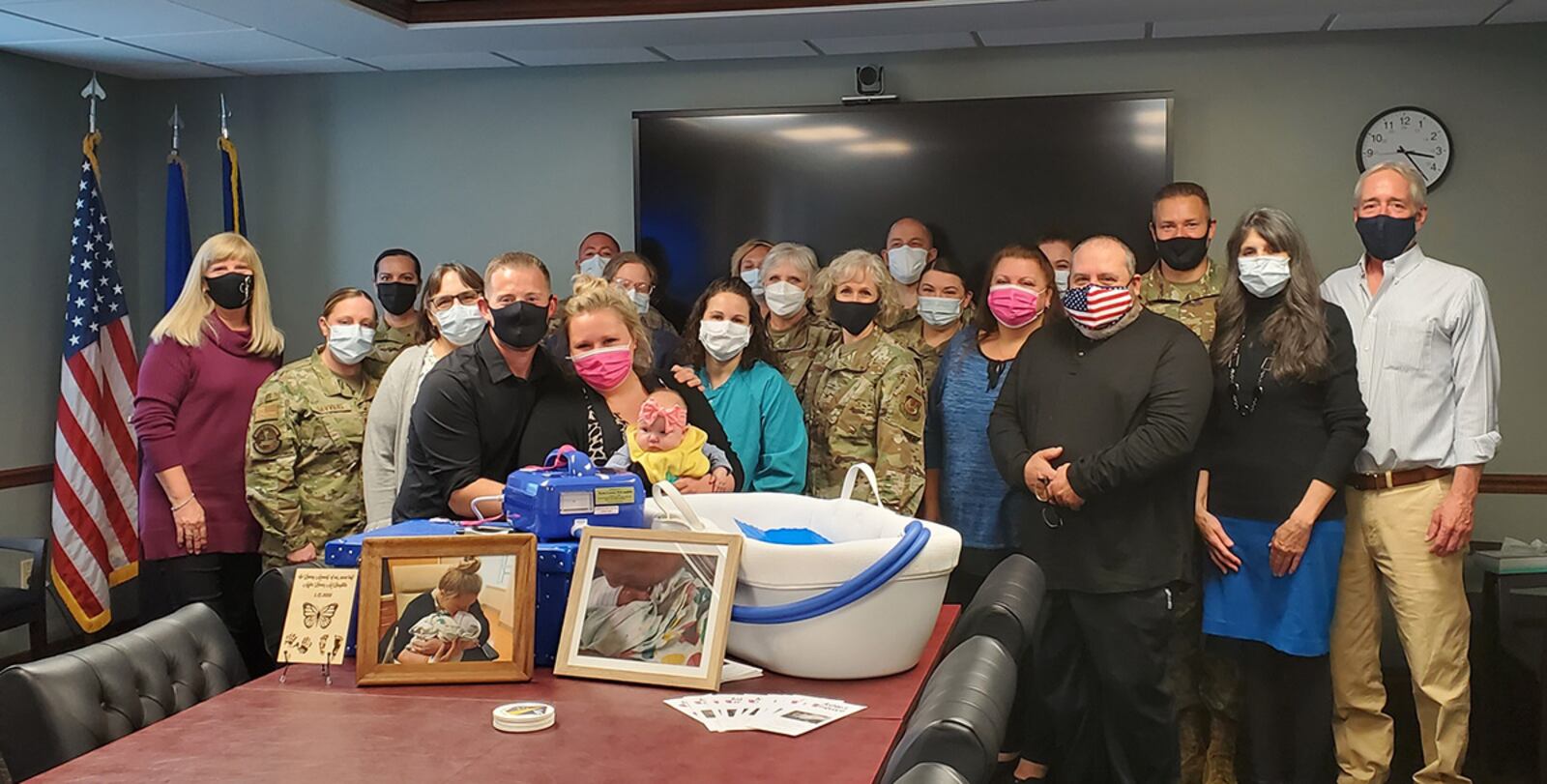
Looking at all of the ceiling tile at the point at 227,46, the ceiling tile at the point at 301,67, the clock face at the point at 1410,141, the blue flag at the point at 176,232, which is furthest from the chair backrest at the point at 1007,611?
the blue flag at the point at 176,232

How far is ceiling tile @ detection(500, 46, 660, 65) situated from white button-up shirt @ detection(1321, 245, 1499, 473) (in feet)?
9.95

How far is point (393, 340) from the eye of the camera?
14.8ft

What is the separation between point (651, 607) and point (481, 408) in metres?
1.11

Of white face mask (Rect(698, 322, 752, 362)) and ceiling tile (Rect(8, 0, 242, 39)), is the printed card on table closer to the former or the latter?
white face mask (Rect(698, 322, 752, 362))

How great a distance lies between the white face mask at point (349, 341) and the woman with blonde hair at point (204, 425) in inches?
10.4

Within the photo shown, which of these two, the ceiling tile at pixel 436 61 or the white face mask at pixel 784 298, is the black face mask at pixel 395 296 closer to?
the ceiling tile at pixel 436 61

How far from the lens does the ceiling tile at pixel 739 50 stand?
5152 mm

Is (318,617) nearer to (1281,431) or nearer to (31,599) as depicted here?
(1281,431)

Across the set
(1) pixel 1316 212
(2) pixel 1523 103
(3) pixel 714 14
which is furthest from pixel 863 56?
(2) pixel 1523 103

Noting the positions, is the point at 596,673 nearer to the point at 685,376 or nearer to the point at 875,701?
the point at 875,701

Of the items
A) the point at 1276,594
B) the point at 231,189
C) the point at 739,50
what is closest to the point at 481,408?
the point at 1276,594

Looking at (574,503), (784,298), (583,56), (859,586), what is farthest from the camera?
(583,56)

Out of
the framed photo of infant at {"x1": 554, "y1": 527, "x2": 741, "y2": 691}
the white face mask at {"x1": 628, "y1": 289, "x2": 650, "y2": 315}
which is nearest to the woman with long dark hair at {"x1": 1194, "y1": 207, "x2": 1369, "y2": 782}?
the white face mask at {"x1": 628, "y1": 289, "x2": 650, "y2": 315}

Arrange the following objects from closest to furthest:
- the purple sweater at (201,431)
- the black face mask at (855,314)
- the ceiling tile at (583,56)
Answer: the purple sweater at (201,431) < the black face mask at (855,314) < the ceiling tile at (583,56)
